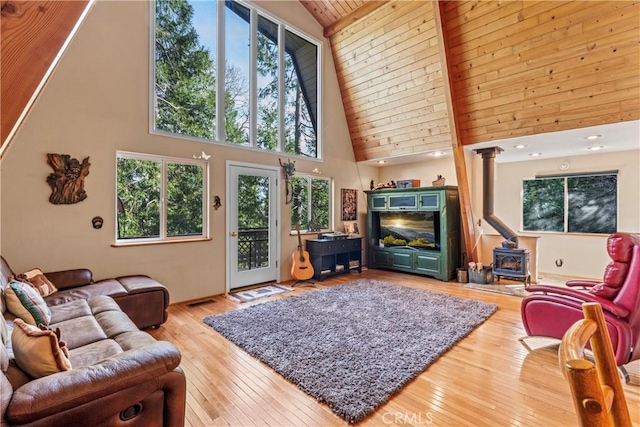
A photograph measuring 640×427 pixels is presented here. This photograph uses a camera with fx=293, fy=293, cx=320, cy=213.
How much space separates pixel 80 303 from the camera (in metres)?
2.69

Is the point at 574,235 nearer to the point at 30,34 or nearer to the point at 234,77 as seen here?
the point at 234,77

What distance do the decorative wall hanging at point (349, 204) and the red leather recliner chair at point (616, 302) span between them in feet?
13.8

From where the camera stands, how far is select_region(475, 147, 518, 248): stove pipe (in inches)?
206

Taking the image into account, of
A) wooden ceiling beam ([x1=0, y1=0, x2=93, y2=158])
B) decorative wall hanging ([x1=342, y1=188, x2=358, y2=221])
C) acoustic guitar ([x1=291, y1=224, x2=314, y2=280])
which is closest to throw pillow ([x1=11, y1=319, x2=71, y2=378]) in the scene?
wooden ceiling beam ([x1=0, y1=0, x2=93, y2=158])

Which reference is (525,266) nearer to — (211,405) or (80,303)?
(211,405)

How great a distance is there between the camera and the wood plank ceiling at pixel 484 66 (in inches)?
131

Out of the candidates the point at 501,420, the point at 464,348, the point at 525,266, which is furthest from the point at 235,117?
the point at 525,266

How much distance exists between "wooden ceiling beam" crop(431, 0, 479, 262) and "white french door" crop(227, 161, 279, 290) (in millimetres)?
3073

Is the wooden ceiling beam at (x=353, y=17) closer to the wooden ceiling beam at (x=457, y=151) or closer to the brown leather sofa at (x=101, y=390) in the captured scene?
the wooden ceiling beam at (x=457, y=151)

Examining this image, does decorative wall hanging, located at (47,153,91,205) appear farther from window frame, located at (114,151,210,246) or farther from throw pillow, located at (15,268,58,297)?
throw pillow, located at (15,268,58,297)

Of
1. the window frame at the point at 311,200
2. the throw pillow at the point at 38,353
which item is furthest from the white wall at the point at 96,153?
the throw pillow at the point at 38,353

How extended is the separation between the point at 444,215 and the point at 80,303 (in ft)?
18.0

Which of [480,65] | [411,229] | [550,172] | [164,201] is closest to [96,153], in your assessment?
[164,201]

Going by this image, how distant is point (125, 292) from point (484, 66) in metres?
5.35
